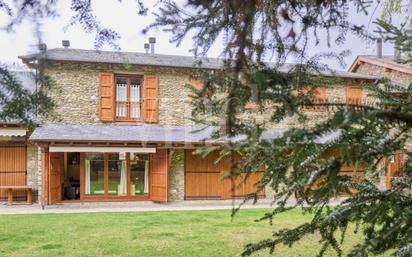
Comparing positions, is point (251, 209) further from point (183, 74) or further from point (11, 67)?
point (11, 67)

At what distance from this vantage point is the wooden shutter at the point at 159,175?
18797mm

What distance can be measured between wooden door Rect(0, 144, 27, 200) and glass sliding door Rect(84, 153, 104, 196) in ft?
7.69

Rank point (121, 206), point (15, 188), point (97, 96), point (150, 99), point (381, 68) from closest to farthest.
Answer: point (121, 206) < point (15, 188) < point (97, 96) < point (150, 99) < point (381, 68)

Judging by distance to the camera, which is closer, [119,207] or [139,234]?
[139,234]

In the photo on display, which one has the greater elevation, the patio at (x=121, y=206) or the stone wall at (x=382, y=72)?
the stone wall at (x=382, y=72)

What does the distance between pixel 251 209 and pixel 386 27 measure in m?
13.1

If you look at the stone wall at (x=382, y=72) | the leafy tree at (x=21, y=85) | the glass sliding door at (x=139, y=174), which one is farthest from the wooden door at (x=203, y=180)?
the leafy tree at (x=21, y=85)

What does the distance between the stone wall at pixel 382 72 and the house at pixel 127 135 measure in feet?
18.3

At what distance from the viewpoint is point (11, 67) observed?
7.90 feet

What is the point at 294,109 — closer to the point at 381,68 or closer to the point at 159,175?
the point at 159,175

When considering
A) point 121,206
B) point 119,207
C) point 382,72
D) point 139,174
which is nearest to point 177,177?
point 139,174

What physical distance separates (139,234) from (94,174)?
837 centimetres

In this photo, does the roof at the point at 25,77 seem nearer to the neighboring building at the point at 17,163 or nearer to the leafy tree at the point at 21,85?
the leafy tree at the point at 21,85

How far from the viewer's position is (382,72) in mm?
25328
